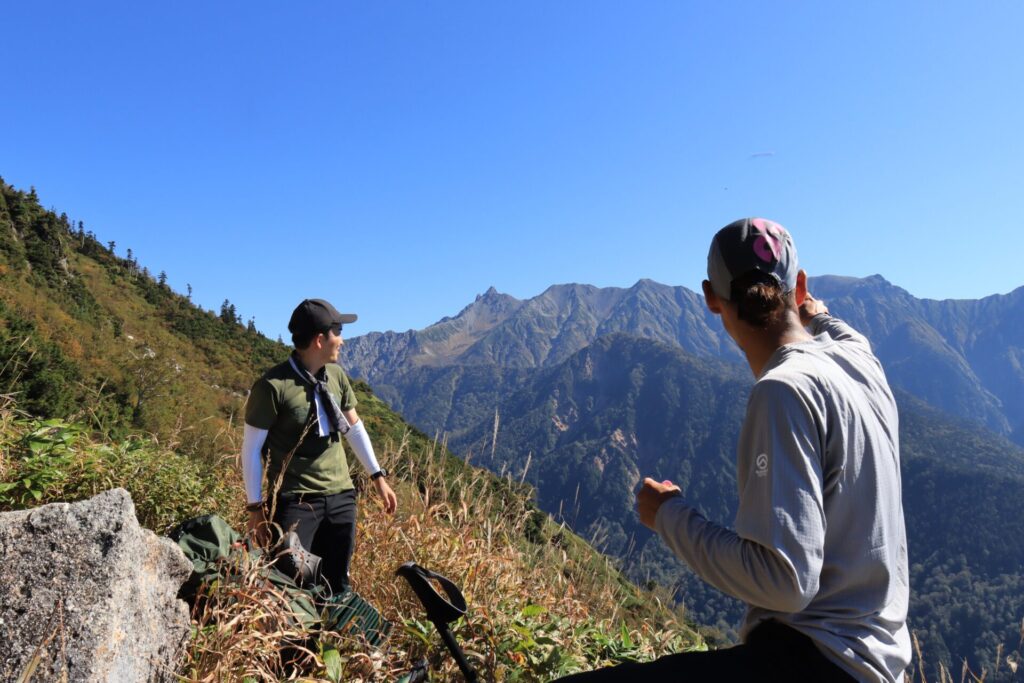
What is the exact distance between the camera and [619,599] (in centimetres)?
485

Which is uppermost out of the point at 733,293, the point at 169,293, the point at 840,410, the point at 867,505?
the point at 169,293

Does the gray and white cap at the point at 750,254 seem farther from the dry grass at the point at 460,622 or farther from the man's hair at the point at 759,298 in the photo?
the dry grass at the point at 460,622

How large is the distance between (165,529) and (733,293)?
13.0 feet

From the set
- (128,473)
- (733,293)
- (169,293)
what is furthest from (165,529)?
(169,293)

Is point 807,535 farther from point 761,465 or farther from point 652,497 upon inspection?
point 652,497

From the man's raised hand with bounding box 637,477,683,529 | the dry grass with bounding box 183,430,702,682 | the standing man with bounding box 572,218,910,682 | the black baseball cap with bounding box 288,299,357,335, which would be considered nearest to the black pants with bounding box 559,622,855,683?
the standing man with bounding box 572,218,910,682

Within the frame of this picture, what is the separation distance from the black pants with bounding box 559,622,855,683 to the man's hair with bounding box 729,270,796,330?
0.68 metres

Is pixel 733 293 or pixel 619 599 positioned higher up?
pixel 733 293

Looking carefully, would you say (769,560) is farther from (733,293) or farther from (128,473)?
(128,473)

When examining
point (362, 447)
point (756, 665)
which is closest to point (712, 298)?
point (756, 665)

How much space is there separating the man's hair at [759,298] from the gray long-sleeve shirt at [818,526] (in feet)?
0.50

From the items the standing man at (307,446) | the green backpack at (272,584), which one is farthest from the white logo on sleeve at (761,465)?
the standing man at (307,446)

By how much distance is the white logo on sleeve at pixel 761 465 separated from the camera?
51.2 inches

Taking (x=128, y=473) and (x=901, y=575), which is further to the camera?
(x=128, y=473)
